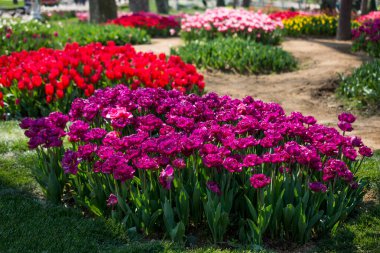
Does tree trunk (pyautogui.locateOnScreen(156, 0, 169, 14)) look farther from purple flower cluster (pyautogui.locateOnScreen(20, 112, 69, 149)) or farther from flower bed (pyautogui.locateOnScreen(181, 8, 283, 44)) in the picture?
purple flower cluster (pyautogui.locateOnScreen(20, 112, 69, 149))

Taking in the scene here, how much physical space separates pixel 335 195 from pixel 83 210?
2.22m

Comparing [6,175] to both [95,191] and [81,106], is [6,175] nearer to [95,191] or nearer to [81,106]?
[81,106]

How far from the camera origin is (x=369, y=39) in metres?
14.0

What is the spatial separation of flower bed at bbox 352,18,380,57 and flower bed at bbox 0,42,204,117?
7096 millimetres

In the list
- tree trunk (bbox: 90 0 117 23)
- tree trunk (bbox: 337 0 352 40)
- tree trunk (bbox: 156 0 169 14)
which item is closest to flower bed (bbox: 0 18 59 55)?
tree trunk (bbox: 90 0 117 23)

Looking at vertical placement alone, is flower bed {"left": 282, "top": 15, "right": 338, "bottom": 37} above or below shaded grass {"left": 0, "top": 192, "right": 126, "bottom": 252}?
above

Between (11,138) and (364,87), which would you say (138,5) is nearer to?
(364,87)

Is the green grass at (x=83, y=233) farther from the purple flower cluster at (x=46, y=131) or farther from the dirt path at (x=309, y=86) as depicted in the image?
the dirt path at (x=309, y=86)

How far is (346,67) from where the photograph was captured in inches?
483

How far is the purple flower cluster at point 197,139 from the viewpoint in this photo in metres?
4.24

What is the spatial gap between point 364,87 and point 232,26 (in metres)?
6.41

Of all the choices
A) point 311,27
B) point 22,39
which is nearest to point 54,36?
point 22,39

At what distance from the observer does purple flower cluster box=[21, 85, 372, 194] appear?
424 cm

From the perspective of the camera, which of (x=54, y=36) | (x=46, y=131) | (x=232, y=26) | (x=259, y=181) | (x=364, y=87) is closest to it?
(x=259, y=181)
